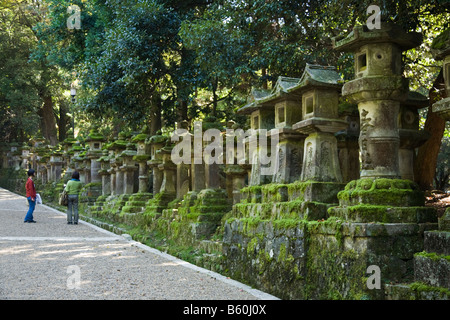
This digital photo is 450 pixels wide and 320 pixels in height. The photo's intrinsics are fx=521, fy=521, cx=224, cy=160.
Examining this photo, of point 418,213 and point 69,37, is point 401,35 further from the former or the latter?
point 69,37

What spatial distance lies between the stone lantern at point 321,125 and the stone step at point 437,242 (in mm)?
1837

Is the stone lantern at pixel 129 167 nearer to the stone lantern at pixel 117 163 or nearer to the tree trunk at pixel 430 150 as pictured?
the stone lantern at pixel 117 163

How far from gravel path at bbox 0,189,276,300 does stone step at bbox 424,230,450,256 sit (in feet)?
6.60

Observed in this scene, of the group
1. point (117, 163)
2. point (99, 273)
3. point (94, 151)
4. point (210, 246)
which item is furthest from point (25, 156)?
point (99, 273)

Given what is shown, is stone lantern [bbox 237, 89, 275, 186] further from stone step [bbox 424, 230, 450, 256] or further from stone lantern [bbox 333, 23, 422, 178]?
stone step [bbox 424, 230, 450, 256]

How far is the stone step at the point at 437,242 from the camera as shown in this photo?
4789 mm

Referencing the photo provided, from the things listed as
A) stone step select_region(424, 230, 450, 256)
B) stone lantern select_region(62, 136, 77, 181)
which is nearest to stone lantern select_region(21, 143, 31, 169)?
stone lantern select_region(62, 136, 77, 181)

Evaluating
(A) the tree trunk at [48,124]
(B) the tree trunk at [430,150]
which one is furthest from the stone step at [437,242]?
(A) the tree trunk at [48,124]

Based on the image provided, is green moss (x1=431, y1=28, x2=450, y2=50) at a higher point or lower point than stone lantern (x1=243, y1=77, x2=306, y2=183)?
higher

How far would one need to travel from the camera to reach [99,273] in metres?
7.71

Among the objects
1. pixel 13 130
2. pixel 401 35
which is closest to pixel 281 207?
pixel 401 35

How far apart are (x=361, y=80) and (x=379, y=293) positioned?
7.74 ft

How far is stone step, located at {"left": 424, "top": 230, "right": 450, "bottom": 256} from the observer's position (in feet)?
15.7

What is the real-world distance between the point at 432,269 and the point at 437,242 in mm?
279
